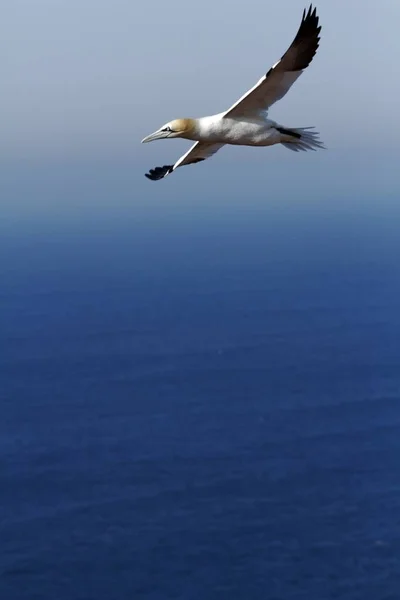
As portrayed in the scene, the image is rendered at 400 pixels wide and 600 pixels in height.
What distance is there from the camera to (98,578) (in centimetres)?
19850

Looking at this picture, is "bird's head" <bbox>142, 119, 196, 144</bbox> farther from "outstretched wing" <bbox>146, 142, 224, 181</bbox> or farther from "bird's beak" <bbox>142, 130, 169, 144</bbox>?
"outstretched wing" <bbox>146, 142, 224, 181</bbox>

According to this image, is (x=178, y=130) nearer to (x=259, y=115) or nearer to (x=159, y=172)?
(x=259, y=115)

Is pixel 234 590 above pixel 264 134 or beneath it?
beneath

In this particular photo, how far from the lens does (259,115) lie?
1582cm

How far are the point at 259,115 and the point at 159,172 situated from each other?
3714 mm

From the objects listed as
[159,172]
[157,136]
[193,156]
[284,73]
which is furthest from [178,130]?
[159,172]

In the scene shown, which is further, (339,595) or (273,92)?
(339,595)

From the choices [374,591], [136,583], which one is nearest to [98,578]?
[136,583]

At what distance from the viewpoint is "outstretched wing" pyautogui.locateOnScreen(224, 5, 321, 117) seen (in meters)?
15.4

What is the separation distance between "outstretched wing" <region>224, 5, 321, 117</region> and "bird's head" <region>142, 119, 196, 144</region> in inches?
37.8

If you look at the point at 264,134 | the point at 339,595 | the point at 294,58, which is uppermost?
the point at 294,58

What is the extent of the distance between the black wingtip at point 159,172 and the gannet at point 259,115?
266 centimetres

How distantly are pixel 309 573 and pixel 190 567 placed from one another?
86.2ft

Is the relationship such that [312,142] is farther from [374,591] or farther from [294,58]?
[374,591]
